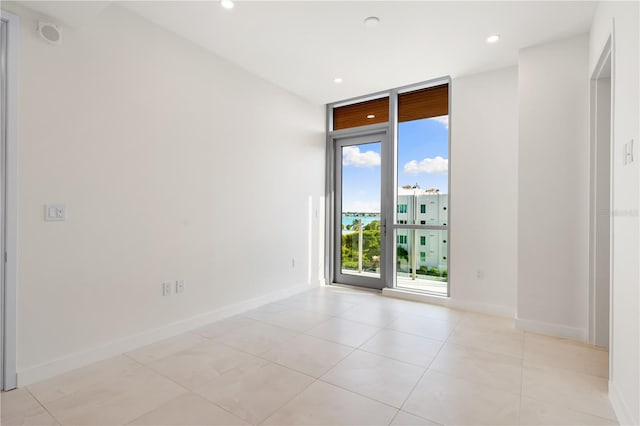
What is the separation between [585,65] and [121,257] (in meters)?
4.39

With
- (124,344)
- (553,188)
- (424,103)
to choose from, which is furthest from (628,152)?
(124,344)

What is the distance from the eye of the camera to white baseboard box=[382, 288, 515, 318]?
358cm

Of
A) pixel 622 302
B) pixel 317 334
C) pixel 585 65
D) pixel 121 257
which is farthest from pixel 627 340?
pixel 121 257

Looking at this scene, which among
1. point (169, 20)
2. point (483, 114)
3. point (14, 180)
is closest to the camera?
point (14, 180)

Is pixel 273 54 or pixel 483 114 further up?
pixel 273 54

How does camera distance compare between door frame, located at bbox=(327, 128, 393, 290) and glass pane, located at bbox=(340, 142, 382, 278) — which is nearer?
door frame, located at bbox=(327, 128, 393, 290)

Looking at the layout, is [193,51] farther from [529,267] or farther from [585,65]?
[529,267]

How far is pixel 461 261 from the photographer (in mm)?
3844

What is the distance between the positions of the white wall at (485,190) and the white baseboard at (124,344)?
8.28 feet

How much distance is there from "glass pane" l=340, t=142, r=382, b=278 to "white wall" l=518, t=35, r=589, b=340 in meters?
1.94

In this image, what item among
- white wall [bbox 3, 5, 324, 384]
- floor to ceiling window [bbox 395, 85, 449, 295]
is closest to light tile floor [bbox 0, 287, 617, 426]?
white wall [bbox 3, 5, 324, 384]

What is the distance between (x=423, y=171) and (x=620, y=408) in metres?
3.02

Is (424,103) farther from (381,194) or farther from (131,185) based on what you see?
(131,185)

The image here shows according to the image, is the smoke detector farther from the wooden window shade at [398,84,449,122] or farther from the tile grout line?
the wooden window shade at [398,84,449,122]
